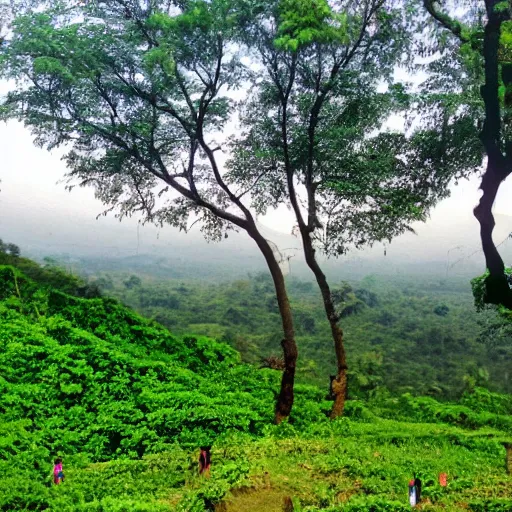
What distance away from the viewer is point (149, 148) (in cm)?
1212

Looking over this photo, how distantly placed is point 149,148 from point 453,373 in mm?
21127

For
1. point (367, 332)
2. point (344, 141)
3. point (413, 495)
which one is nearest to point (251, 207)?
point (344, 141)

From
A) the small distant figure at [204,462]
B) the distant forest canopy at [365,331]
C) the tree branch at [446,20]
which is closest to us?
the small distant figure at [204,462]

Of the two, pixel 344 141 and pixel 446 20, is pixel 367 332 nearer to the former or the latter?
pixel 344 141

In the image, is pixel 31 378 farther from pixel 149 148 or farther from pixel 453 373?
pixel 453 373

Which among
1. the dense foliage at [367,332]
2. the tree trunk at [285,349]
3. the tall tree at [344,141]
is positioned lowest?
the dense foliage at [367,332]

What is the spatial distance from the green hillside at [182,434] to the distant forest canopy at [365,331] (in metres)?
3.88

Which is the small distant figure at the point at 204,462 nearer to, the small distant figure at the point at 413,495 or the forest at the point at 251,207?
the forest at the point at 251,207

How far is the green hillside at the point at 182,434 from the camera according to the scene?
649 cm

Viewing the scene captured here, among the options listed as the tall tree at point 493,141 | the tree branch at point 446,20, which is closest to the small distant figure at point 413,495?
the tall tree at point 493,141

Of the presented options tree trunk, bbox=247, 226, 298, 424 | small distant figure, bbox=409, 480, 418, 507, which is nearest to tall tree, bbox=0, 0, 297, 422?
tree trunk, bbox=247, 226, 298, 424

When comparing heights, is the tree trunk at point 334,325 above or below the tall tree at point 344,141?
below

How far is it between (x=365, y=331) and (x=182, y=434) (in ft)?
77.9

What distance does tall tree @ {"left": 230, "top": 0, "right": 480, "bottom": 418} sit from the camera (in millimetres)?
10492
